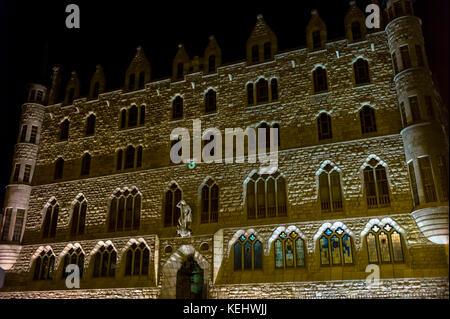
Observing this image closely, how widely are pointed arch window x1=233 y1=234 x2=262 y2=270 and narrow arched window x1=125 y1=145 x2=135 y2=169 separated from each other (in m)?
7.73

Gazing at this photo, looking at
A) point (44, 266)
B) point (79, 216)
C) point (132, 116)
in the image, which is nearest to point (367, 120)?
point (132, 116)

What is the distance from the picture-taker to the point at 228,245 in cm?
1900

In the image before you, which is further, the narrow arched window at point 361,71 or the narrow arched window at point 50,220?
the narrow arched window at point 50,220

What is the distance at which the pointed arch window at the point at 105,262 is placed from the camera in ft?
68.4

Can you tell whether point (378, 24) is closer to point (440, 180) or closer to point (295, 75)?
point (295, 75)

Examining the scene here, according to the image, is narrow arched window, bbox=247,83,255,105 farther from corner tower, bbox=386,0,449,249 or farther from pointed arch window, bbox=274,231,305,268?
pointed arch window, bbox=274,231,305,268

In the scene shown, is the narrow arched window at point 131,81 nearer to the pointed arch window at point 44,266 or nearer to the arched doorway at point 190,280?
the pointed arch window at point 44,266

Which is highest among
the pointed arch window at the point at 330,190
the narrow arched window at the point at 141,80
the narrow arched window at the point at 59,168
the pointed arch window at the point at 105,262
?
the narrow arched window at the point at 141,80

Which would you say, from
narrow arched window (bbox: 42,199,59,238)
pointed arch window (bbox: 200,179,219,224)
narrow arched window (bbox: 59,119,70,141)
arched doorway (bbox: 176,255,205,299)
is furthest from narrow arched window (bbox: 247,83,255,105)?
narrow arched window (bbox: 42,199,59,238)

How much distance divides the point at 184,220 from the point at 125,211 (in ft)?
13.3

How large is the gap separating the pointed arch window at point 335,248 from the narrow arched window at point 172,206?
A: 23.8 feet

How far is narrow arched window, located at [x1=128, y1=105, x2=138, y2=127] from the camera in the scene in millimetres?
23578

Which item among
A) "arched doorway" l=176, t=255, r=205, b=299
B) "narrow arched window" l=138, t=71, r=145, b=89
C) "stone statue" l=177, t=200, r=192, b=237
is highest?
"narrow arched window" l=138, t=71, r=145, b=89

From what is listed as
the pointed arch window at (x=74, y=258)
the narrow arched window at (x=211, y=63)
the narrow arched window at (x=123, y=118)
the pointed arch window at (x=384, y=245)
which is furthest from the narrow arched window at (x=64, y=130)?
the pointed arch window at (x=384, y=245)
